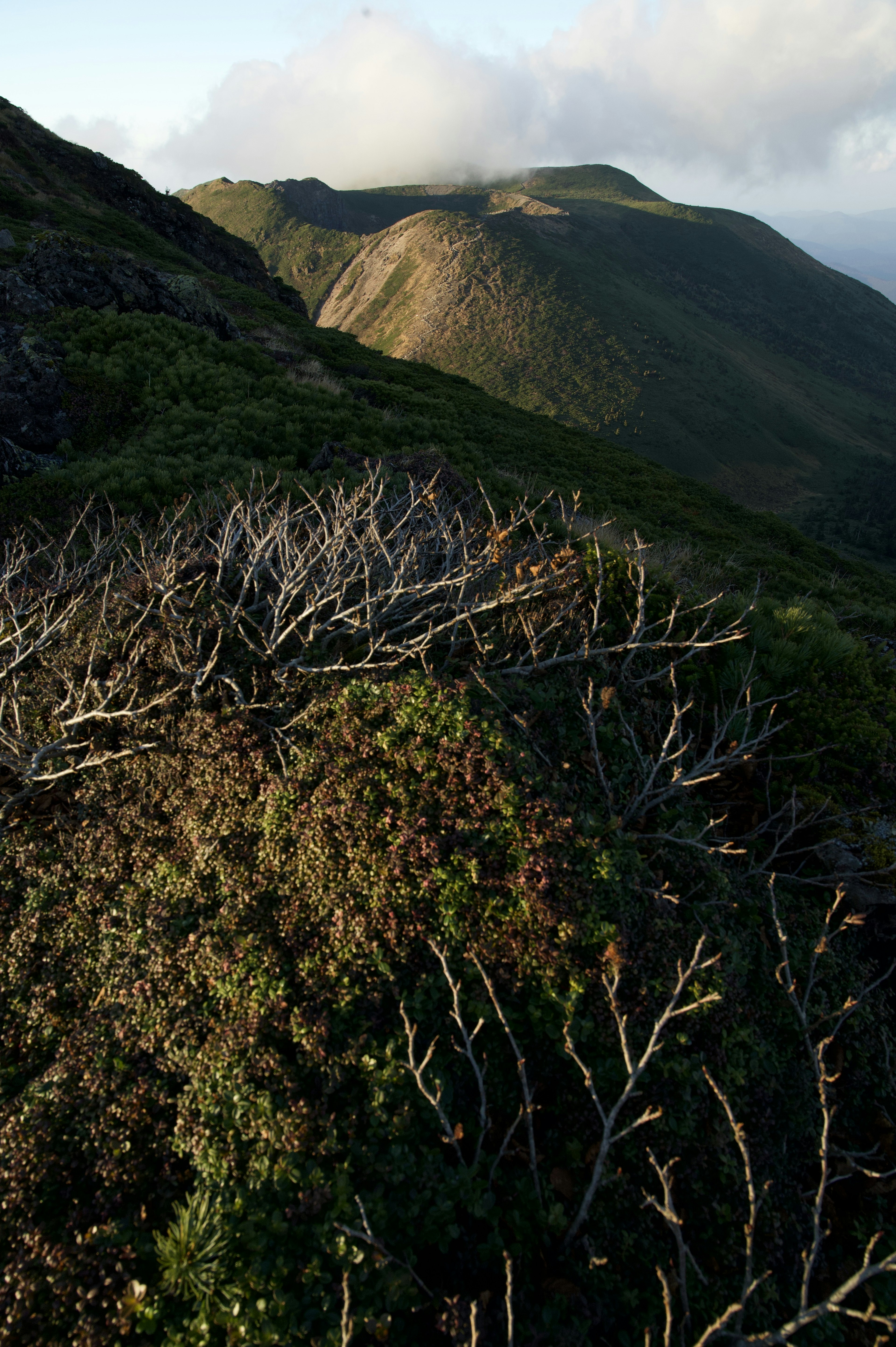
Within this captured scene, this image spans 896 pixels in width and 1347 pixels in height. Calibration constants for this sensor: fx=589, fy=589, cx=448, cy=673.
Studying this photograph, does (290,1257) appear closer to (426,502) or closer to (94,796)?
(94,796)

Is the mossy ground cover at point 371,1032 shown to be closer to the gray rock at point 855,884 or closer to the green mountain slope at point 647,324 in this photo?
the gray rock at point 855,884

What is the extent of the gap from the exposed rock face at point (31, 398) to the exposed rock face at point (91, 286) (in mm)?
2425

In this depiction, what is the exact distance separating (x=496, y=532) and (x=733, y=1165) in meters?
4.76

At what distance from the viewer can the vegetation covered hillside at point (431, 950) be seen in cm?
277

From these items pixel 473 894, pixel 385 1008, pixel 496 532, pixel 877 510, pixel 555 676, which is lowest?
pixel 385 1008

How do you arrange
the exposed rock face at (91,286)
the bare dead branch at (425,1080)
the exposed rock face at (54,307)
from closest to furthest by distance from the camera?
the bare dead branch at (425,1080) < the exposed rock face at (54,307) < the exposed rock face at (91,286)

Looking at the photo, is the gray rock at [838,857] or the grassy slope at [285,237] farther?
the grassy slope at [285,237]

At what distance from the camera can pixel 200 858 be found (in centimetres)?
416

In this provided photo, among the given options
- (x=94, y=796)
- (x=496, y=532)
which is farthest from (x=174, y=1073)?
(x=496, y=532)

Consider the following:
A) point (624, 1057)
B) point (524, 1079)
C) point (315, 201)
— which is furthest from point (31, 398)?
point (315, 201)

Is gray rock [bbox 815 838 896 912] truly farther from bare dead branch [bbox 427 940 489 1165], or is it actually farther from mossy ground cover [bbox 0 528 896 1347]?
bare dead branch [bbox 427 940 489 1165]

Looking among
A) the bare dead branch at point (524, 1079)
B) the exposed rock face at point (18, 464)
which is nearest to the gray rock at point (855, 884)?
the bare dead branch at point (524, 1079)

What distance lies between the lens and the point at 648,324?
7731cm

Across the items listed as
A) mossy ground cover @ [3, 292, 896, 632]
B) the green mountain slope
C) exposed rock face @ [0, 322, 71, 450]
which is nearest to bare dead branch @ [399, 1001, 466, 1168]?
mossy ground cover @ [3, 292, 896, 632]
